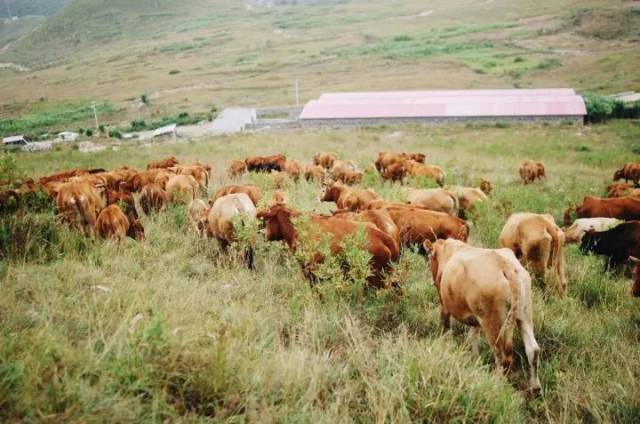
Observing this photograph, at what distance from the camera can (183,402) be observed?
325 centimetres

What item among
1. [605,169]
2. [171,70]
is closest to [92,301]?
[605,169]

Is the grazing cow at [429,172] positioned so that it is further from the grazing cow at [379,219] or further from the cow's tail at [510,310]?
the cow's tail at [510,310]

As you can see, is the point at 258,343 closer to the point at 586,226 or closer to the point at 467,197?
the point at 586,226

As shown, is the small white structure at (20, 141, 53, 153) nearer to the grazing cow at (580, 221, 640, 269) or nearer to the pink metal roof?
the pink metal roof

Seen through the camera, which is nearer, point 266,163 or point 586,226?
point 586,226

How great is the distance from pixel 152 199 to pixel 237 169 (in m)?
6.03

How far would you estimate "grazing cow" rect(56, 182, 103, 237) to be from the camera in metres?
8.48

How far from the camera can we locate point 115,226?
8117mm

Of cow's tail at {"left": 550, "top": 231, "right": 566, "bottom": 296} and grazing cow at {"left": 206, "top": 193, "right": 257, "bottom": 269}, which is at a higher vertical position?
grazing cow at {"left": 206, "top": 193, "right": 257, "bottom": 269}

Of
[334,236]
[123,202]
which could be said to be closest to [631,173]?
[334,236]

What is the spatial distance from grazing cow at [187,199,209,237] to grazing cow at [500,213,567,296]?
5476mm

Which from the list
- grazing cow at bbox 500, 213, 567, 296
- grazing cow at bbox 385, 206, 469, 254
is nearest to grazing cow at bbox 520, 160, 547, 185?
grazing cow at bbox 385, 206, 469, 254

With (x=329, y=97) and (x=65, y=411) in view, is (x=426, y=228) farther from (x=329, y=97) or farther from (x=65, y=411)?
(x=329, y=97)

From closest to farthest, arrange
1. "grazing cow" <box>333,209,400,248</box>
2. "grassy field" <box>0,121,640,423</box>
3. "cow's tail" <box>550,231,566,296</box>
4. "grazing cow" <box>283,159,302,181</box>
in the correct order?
"grassy field" <box>0,121,640,423</box>
"cow's tail" <box>550,231,566,296</box>
"grazing cow" <box>333,209,400,248</box>
"grazing cow" <box>283,159,302,181</box>
